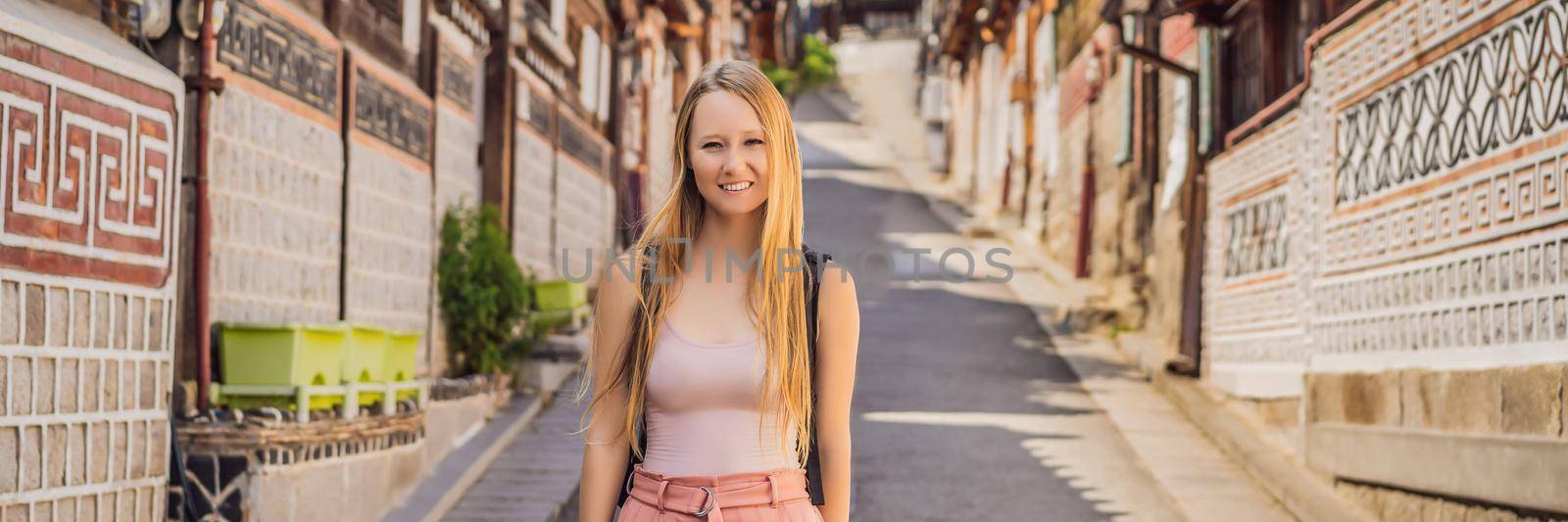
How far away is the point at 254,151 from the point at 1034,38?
22.2m

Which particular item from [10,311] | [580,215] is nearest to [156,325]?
[10,311]

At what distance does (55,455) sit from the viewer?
5082 millimetres

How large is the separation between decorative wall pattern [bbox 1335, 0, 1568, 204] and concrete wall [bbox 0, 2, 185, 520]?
5459 millimetres

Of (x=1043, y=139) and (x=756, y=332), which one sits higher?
(x=1043, y=139)

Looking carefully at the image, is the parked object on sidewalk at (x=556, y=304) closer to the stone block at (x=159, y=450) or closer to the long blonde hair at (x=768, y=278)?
the stone block at (x=159, y=450)

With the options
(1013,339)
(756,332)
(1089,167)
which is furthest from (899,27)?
(756,332)

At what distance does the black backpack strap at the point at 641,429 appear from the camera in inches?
113

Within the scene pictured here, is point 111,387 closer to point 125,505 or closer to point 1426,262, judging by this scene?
point 125,505

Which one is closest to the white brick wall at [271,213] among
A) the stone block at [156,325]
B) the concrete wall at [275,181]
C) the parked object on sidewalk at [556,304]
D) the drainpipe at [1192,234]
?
the concrete wall at [275,181]

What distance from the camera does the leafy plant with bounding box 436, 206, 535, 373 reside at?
10.5 m

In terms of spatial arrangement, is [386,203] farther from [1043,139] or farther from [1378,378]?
[1043,139]

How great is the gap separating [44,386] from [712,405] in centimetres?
326

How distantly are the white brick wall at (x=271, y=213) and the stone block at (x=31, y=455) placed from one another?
5.08ft

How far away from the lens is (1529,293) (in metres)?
6.11
